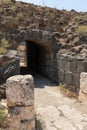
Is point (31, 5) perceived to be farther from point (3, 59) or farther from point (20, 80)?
point (20, 80)

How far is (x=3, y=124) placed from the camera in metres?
4.15

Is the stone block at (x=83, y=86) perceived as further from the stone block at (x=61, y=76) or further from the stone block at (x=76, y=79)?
the stone block at (x=61, y=76)

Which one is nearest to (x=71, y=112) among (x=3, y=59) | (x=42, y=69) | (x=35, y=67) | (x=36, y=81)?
(x=3, y=59)

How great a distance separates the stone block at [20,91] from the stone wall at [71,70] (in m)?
4.36

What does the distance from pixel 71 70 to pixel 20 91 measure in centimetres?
489

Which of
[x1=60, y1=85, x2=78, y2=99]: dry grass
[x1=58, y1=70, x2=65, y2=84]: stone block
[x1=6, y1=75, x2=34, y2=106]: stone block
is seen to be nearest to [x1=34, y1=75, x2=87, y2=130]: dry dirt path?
[x1=60, y1=85, x2=78, y2=99]: dry grass

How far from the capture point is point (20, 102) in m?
4.17

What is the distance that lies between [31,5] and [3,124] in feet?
32.5

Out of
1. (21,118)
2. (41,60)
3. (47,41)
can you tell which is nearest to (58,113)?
(21,118)

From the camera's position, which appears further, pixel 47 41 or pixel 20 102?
pixel 47 41

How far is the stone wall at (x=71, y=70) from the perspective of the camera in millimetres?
8312

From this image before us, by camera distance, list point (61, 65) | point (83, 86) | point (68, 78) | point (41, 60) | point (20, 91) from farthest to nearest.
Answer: point (41, 60)
point (61, 65)
point (68, 78)
point (83, 86)
point (20, 91)

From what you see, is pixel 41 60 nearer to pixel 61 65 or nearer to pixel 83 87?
pixel 61 65

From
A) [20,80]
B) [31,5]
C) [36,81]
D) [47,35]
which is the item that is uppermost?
[31,5]
